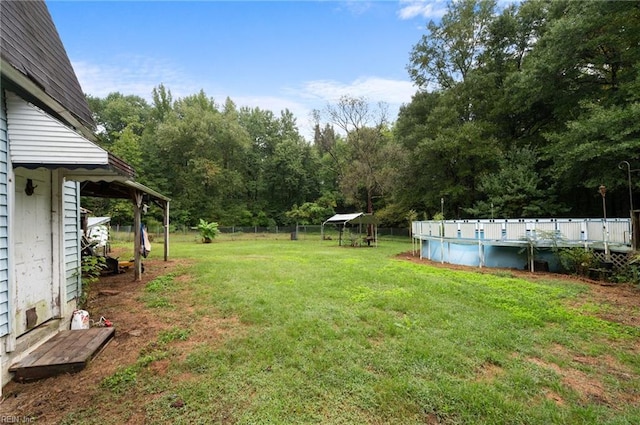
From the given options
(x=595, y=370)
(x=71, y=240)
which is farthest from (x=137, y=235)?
(x=595, y=370)

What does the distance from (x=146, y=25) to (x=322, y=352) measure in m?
8.97

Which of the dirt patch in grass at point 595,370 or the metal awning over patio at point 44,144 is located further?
the metal awning over patio at point 44,144

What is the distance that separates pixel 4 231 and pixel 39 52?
101 inches

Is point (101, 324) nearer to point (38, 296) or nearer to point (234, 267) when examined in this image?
point (38, 296)

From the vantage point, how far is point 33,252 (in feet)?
11.8

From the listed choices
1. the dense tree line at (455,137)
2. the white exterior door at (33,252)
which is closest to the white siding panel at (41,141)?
the white exterior door at (33,252)

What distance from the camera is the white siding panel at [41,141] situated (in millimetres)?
3033

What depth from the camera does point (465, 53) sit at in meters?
22.5

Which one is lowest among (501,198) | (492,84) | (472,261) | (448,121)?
(472,261)

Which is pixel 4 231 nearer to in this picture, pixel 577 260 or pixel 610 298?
pixel 610 298

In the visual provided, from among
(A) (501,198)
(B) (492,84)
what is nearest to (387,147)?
(B) (492,84)

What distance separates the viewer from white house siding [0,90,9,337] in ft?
9.27

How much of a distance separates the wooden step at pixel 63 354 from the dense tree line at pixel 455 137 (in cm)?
1685

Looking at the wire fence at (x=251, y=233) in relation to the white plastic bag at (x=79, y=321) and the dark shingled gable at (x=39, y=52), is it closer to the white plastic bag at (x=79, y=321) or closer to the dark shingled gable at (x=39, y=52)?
the dark shingled gable at (x=39, y=52)
